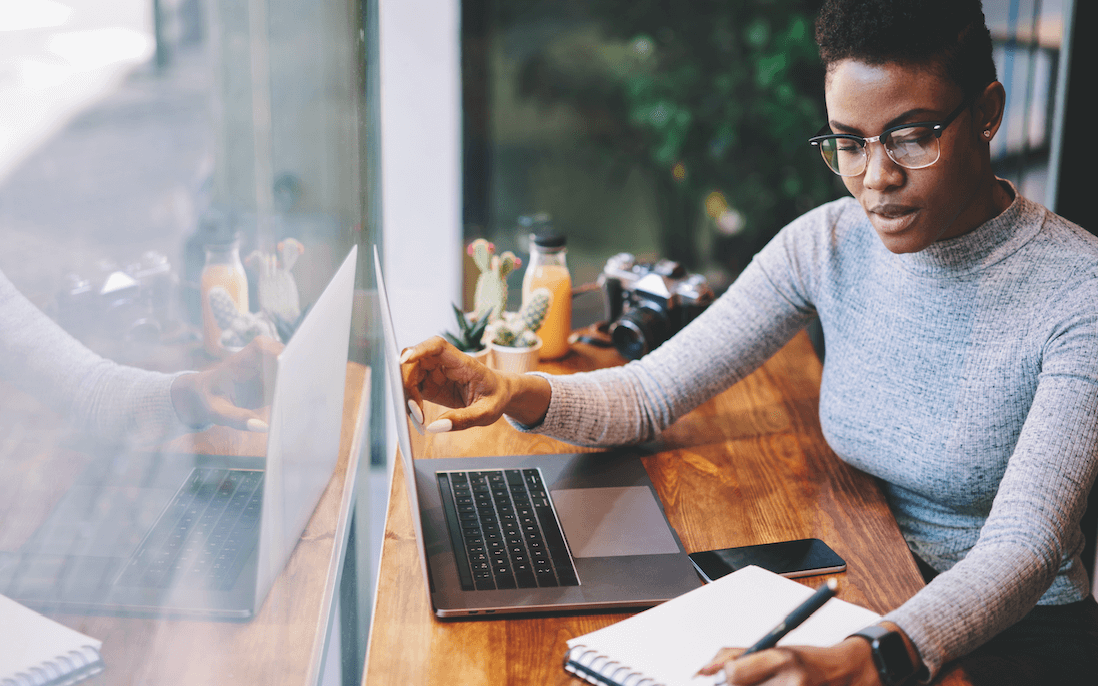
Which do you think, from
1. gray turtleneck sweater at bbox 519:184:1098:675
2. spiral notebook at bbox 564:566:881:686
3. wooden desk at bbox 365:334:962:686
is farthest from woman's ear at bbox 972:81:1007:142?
spiral notebook at bbox 564:566:881:686

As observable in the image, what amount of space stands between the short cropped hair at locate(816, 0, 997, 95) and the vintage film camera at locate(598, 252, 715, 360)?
0.73 m

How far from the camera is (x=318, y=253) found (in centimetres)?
93

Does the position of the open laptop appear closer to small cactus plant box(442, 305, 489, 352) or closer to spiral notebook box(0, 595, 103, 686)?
small cactus plant box(442, 305, 489, 352)

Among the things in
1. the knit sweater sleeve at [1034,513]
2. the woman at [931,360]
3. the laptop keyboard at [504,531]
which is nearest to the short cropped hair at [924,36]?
the woman at [931,360]

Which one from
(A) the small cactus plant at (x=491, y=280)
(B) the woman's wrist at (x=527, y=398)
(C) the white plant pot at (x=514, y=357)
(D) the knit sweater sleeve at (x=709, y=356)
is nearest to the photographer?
(B) the woman's wrist at (x=527, y=398)

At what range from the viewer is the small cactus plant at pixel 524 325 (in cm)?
154

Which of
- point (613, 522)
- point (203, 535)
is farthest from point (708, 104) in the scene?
point (203, 535)

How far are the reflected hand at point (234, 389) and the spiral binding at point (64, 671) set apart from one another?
0.33 feet

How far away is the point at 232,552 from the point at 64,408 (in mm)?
228

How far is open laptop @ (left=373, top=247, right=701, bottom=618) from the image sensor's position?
33.8 inches

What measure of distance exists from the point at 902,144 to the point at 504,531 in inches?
26.4

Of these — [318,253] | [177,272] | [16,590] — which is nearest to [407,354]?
[318,253]

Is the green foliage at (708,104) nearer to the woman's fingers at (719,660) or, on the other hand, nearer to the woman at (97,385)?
the woman's fingers at (719,660)

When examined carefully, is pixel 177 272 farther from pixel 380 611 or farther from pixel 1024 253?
pixel 1024 253
